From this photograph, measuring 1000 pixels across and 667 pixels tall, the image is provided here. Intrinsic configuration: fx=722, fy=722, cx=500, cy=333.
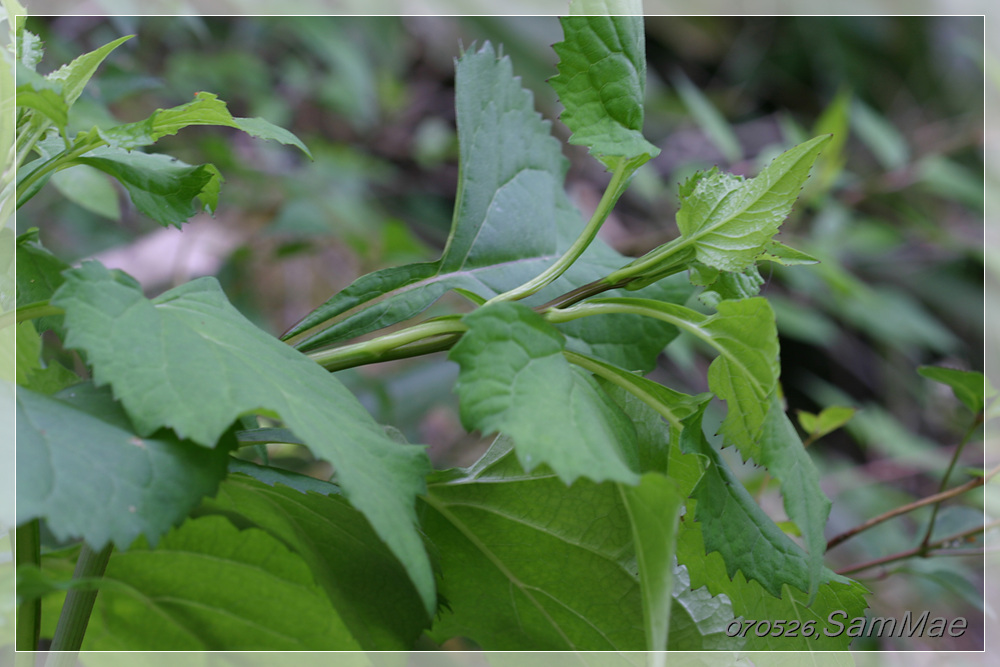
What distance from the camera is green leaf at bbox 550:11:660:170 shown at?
38 cm

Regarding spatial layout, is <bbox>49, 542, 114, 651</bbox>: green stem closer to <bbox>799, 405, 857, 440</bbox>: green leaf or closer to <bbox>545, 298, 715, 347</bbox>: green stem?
<bbox>545, 298, 715, 347</bbox>: green stem

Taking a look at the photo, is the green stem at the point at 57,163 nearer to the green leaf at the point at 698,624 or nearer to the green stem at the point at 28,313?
the green stem at the point at 28,313

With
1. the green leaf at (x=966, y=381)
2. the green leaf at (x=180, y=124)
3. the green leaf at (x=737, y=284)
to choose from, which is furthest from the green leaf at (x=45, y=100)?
the green leaf at (x=966, y=381)

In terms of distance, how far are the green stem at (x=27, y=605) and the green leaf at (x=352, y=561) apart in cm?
9

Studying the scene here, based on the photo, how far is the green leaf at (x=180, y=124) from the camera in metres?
0.35

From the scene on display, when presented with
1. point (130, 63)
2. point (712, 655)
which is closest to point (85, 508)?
point (712, 655)

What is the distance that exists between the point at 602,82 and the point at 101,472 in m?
0.30

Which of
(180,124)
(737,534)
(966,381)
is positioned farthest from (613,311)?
(966,381)

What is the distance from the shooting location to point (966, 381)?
649 millimetres

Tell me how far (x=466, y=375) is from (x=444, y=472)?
129 millimetres

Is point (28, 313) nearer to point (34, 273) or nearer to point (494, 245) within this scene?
point (34, 273)

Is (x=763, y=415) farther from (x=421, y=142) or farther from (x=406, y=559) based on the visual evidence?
(x=421, y=142)

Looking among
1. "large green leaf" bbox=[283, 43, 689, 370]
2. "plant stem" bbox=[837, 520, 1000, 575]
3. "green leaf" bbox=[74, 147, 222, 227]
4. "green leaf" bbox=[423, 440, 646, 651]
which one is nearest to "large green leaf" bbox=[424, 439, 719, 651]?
"green leaf" bbox=[423, 440, 646, 651]

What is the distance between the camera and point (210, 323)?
33 cm
